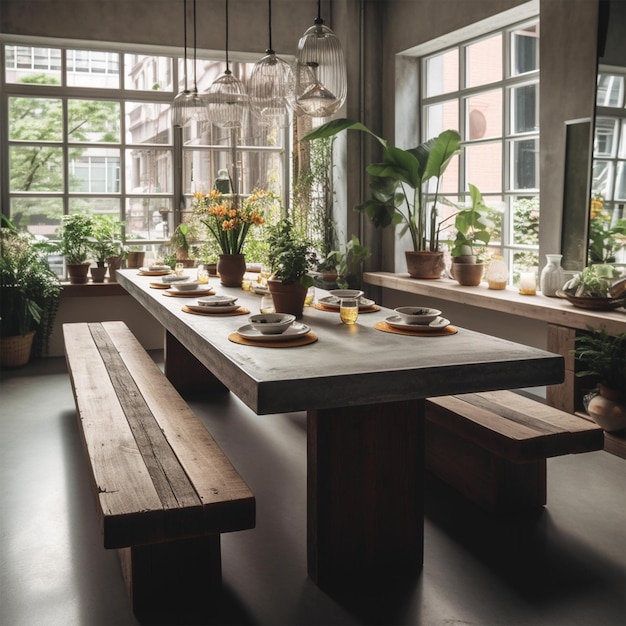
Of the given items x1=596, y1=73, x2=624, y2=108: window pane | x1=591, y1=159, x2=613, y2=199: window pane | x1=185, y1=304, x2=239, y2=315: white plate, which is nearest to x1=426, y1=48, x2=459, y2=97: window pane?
x1=596, y1=73, x2=624, y2=108: window pane

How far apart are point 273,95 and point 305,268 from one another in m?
1.06

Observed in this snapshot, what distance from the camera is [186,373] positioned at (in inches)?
197

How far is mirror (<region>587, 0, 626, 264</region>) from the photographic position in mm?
4191

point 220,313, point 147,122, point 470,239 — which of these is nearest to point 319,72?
point 220,313

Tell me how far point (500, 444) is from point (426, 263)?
131 inches

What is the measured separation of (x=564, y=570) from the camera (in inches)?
97.7

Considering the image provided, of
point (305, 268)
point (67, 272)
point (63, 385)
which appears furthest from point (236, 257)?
point (67, 272)

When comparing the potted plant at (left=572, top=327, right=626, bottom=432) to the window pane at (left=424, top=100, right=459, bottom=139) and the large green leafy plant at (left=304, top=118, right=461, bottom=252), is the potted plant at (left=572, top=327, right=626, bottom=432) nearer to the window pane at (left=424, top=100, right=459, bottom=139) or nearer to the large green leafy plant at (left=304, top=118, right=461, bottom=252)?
the large green leafy plant at (left=304, top=118, right=461, bottom=252)

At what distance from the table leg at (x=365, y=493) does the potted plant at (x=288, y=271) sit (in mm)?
811

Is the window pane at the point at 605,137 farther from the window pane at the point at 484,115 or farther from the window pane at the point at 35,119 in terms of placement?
the window pane at the point at 35,119

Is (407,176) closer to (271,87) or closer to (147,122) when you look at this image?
(271,87)

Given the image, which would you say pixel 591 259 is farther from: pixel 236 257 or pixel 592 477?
pixel 236 257

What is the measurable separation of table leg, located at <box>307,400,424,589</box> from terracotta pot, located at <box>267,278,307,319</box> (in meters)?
0.81

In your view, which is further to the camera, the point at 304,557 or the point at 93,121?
the point at 93,121
